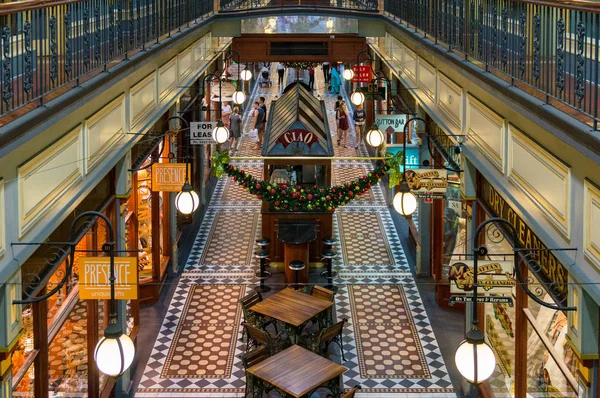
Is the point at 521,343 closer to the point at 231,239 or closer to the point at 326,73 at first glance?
the point at 231,239

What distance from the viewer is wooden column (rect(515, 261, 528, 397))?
6.73 meters

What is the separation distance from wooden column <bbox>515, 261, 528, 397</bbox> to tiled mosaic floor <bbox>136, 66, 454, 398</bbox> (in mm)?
2419

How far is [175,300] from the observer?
476 inches

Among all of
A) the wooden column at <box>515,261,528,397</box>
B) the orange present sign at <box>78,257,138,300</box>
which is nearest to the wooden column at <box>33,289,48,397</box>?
the orange present sign at <box>78,257,138,300</box>

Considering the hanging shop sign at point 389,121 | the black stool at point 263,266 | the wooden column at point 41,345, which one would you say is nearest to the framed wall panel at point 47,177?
the wooden column at point 41,345

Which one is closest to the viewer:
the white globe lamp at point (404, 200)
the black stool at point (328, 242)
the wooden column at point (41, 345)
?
the wooden column at point (41, 345)

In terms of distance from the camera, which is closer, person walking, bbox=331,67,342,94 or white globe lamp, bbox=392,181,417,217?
white globe lamp, bbox=392,181,417,217

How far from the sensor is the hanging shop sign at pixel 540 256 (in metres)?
5.45

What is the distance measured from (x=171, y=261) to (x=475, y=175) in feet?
19.9

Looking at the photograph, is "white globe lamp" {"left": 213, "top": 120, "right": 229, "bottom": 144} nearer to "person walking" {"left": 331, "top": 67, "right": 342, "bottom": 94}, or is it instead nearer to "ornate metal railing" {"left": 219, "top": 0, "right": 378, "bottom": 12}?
"ornate metal railing" {"left": 219, "top": 0, "right": 378, "bottom": 12}

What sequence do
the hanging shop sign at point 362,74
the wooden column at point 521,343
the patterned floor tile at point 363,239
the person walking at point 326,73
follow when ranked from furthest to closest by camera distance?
the person walking at point 326,73, the hanging shop sign at point 362,74, the patterned floor tile at point 363,239, the wooden column at point 521,343

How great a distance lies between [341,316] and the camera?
38.0ft

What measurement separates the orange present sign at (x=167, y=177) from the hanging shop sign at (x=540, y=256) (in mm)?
4007

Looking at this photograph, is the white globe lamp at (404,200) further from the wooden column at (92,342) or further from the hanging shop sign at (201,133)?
the hanging shop sign at (201,133)
